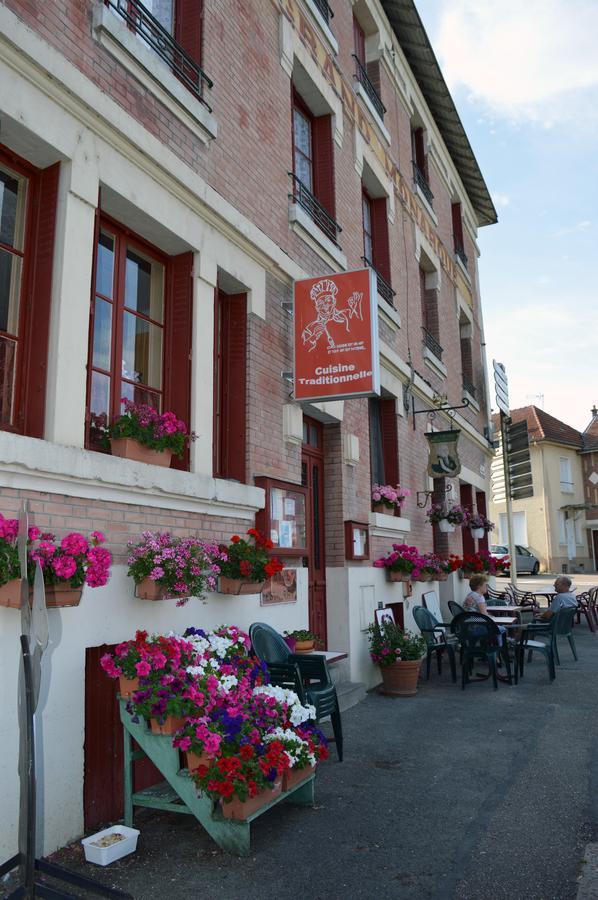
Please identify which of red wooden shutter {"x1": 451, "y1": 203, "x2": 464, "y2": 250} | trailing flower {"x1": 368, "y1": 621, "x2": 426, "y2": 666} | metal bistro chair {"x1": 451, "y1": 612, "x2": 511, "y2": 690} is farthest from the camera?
red wooden shutter {"x1": 451, "y1": 203, "x2": 464, "y2": 250}

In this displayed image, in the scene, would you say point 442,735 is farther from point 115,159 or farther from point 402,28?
point 402,28

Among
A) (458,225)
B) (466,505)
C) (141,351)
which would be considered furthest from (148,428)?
(458,225)

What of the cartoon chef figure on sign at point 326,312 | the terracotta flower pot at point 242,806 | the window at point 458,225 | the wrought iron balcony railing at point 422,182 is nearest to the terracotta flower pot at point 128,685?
the terracotta flower pot at point 242,806

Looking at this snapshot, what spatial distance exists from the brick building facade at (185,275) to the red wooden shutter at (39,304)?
0.01 meters

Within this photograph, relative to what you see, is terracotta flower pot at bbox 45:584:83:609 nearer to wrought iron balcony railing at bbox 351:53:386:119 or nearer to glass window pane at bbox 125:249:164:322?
glass window pane at bbox 125:249:164:322

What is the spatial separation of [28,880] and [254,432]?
407 cm

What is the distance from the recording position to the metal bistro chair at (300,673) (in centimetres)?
515

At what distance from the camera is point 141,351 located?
553 centimetres

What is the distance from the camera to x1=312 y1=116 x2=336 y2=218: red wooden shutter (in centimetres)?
899

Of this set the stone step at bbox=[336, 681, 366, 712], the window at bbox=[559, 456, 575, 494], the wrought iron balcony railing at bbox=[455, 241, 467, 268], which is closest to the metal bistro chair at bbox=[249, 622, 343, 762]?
the stone step at bbox=[336, 681, 366, 712]

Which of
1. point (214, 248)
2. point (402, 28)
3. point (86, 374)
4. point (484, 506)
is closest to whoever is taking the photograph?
point (86, 374)

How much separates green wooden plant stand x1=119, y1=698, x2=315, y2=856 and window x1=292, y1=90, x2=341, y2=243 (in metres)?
6.33

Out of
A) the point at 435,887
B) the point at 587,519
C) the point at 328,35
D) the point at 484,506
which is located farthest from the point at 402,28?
the point at 587,519

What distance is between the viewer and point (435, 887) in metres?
3.42
